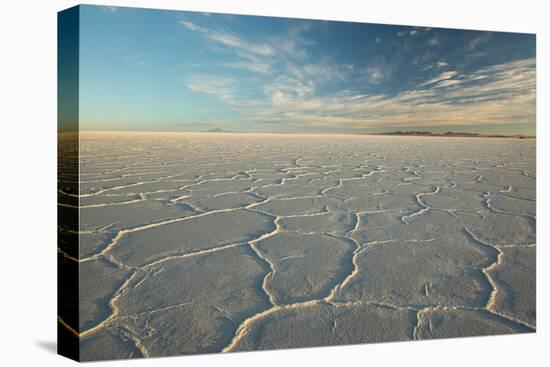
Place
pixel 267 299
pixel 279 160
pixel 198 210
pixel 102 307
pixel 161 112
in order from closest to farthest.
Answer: pixel 102 307 → pixel 267 299 → pixel 161 112 → pixel 198 210 → pixel 279 160

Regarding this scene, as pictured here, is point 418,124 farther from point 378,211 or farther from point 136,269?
point 136,269

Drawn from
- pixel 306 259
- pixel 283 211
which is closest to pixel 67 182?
pixel 306 259

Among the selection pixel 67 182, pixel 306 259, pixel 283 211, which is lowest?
pixel 306 259

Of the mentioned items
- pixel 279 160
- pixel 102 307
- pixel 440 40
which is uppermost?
pixel 440 40

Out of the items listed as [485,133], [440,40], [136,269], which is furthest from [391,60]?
[136,269]

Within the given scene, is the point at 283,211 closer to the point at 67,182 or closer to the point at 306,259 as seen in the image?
the point at 306,259
